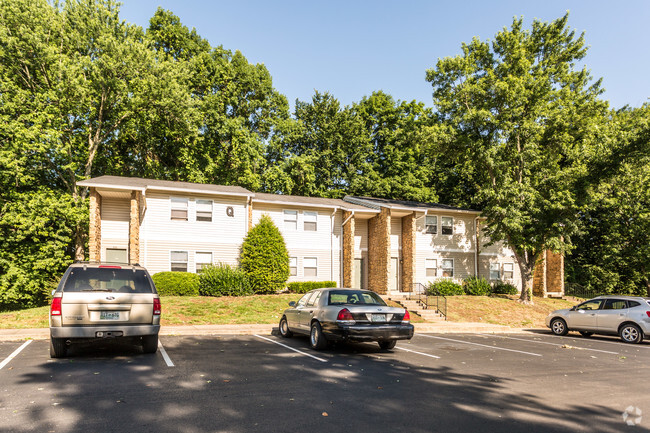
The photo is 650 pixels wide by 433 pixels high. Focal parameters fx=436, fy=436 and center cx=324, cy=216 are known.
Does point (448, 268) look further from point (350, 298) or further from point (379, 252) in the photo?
point (350, 298)

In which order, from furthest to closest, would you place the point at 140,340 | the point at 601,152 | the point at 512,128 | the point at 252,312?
the point at 512,128 → the point at 601,152 → the point at 252,312 → the point at 140,340

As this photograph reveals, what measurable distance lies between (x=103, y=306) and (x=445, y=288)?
21716mm

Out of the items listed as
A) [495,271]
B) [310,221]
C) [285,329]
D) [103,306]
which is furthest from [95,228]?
[495,271]

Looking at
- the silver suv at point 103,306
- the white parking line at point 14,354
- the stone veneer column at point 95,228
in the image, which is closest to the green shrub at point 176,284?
the stone veneer column at point 95,228

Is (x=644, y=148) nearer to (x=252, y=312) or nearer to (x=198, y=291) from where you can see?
(x=252, y=312)

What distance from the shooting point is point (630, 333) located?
46.9 feet

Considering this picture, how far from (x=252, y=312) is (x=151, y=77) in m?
18.9

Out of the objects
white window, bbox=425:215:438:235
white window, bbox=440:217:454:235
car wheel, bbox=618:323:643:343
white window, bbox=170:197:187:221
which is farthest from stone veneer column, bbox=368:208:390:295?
car wheel, bbox=618:323:643:343

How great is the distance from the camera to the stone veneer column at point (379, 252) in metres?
26.1

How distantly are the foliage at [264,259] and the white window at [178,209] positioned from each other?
3.66 meters

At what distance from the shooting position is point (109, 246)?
22.7 meters

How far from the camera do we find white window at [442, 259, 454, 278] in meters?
29.3

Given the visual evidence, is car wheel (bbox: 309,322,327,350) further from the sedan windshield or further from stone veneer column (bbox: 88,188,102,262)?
Answer: stone veneer column (bbox: 88,188,102,262)

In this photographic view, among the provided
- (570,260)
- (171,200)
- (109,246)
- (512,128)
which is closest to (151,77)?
(171,200)
